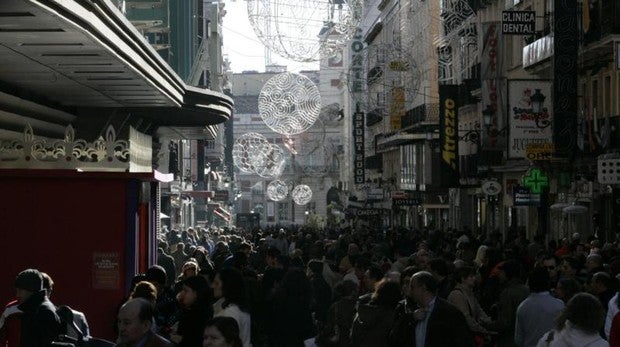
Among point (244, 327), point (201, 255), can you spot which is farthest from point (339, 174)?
point (244, 327)

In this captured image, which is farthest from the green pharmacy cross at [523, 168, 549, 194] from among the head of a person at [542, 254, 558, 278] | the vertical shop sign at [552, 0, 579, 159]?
the head of a person at [542, 254, 558, 278]

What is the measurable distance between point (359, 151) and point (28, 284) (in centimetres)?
8803

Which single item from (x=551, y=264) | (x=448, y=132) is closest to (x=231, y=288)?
(x=551, y=264)

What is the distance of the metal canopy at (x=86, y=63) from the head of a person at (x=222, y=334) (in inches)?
113

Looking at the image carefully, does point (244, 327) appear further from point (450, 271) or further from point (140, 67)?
point (140, 67)

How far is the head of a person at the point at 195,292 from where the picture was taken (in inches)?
437

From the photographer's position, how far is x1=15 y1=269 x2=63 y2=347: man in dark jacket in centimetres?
1054

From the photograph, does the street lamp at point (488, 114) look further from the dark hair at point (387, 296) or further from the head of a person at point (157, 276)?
the dark hair at point (387, 296)

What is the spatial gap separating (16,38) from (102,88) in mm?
6846

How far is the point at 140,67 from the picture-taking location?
17234mm

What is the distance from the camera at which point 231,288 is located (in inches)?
452

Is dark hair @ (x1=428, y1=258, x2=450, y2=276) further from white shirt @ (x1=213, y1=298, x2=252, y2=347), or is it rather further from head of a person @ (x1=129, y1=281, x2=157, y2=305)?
head of a person @ (x1=129, y1=281, x2=157, y2=305)

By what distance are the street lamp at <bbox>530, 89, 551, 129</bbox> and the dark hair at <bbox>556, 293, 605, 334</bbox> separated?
24941 millimetres

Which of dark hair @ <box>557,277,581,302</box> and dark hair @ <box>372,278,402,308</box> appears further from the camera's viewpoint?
dark hair @ <box>557,277,581,302</box>
